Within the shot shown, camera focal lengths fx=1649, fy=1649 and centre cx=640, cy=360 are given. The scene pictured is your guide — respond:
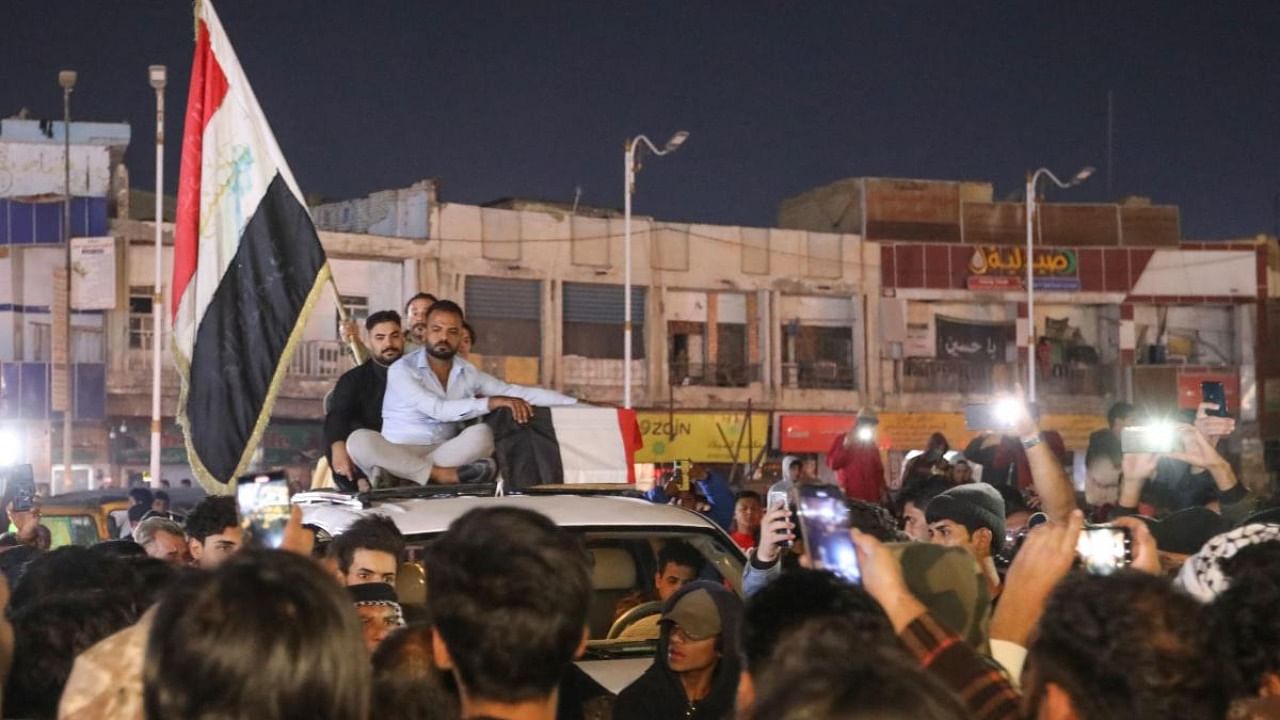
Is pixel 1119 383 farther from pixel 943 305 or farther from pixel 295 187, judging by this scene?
pixel 295 187

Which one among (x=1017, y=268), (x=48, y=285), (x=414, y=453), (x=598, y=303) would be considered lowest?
(x=414, y=453)

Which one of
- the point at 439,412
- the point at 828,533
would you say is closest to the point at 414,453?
the point at 439,412

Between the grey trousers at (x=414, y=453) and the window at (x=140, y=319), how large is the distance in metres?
28.0

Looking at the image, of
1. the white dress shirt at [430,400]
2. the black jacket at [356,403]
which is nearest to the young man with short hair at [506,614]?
the white dress shirt at [430,400]

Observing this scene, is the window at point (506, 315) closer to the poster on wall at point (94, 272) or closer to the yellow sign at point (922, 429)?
the poster on wall at point (94, 272)

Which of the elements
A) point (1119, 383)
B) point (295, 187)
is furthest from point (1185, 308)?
point (295, 187)

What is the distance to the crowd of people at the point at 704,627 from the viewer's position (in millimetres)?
Result: 2520

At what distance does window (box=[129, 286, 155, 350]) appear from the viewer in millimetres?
34344

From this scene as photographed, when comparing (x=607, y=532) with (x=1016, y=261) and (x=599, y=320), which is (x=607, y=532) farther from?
(x=1016, y=261)

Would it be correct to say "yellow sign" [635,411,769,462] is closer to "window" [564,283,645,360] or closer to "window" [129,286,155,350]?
"window" [564,283,645,360]

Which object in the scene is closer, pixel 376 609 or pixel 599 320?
pixel 376 609

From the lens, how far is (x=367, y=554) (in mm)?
5523

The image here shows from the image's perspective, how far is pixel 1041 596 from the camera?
3.69 metres

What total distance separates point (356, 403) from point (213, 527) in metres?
1.72
